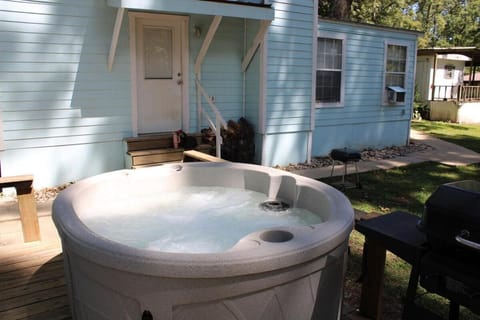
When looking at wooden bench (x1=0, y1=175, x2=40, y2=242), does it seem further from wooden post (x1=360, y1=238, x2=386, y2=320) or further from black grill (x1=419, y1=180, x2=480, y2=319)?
black grill (x1=419, y1=180, x2=480, y2=319)

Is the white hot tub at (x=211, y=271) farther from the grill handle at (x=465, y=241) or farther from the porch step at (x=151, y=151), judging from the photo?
the porch step at (x=151, y=151)

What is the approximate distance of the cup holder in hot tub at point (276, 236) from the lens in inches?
86.4

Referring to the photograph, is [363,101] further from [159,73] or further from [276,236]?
[276,236]

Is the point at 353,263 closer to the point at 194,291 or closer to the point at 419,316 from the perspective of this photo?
the point at 419,316

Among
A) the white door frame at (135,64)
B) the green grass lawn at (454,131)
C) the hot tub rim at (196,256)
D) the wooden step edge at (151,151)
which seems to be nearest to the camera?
the hot tub rim at (196,256)

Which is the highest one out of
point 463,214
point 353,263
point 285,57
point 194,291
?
point 285,57

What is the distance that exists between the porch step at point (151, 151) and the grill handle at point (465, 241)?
16.6 feet

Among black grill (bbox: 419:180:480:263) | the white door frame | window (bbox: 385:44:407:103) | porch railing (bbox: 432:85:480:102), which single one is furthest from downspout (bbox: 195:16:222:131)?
porch railing (bbox: 432:85:480:102)

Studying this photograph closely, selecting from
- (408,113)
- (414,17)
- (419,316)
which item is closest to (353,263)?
(419,316)

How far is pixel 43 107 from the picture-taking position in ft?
18.5

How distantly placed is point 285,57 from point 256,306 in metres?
5.97

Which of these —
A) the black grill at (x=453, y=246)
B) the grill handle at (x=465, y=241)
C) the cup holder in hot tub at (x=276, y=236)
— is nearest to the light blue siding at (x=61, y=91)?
the cup holder in hot tub at (x=276, y=236)

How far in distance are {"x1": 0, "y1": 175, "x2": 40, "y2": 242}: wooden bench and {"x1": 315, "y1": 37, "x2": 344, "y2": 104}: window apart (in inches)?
229

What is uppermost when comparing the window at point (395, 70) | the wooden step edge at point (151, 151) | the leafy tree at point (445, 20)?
the leafy tree at point (445, 20)
